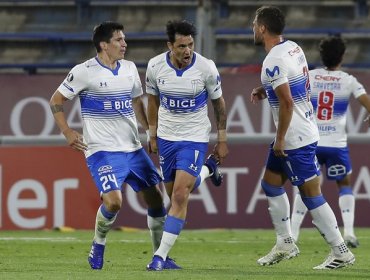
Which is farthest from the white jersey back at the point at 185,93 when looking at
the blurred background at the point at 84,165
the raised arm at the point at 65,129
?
the blurred background at the point at 84,165

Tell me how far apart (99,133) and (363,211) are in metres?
6.11

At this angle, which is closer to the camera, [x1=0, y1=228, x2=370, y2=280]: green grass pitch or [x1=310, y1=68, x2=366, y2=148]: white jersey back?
[x1=0, y1=228, x2=370, y2=280]: green grass pitch

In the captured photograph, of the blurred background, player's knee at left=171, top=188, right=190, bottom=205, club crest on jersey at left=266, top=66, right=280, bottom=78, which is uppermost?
club crest on jersey at left=266, top=66, right=280, bottom=78

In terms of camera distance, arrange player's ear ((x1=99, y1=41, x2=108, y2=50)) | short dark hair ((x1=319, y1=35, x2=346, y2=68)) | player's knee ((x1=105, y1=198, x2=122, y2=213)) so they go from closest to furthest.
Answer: player's knee ((x1=105, y1=198, x2=122, y2=213)) → player's ear ((x1=99, y1=41, x2=108, y2=50)) → short dark hair ((x1=319, y1=35, x2=346, y2=68))

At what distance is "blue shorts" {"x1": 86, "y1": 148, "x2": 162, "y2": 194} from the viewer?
390 inches

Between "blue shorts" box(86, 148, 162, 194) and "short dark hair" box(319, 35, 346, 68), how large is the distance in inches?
125

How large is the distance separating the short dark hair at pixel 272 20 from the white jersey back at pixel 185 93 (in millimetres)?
665

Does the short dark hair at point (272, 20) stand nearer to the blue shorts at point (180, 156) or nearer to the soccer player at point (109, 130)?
the blue shorts at point (180, 156)

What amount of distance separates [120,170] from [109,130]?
0.37m

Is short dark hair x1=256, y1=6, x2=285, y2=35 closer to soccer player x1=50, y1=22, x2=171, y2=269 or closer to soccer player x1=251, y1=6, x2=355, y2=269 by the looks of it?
soccer player x1=251, y1=6, x2=355, y2=269

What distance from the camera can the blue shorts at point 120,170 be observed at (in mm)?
9906

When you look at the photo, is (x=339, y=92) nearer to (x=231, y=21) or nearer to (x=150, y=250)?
(x=150, y=250)

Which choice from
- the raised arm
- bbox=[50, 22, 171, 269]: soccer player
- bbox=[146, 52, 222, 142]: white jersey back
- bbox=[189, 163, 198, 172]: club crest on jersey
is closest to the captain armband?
bbox=[146, 52, 222, 142]: white jersey back

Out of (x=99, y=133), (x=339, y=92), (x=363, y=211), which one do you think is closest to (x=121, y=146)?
(x=99, y=133)
